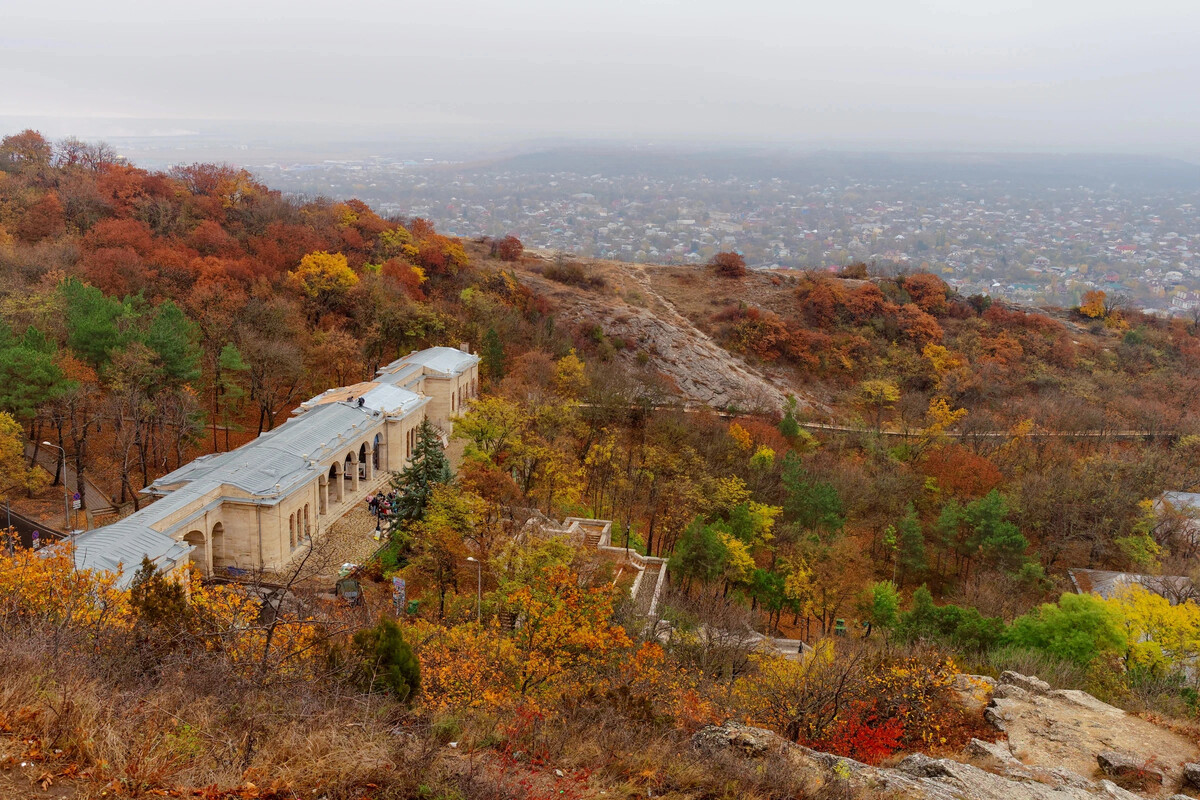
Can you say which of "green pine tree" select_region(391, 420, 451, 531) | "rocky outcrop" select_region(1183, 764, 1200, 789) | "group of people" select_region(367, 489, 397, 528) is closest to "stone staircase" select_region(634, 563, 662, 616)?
"green pine tree" select_region(391, 420, 451, 531)

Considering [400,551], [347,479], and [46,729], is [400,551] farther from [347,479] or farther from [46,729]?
[46,729]

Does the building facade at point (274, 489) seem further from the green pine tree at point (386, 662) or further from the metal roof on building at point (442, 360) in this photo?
the green pine tree at point (386, 662)

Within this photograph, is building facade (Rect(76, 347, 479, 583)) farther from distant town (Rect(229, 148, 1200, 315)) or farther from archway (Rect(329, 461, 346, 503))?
distant town (Rect(229, 148, 1200, 315))

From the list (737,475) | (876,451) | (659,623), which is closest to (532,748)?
(659,623)

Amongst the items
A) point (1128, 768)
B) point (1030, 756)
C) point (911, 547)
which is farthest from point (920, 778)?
point (911, 547)

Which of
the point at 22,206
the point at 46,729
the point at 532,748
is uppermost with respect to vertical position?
the point at 22,206

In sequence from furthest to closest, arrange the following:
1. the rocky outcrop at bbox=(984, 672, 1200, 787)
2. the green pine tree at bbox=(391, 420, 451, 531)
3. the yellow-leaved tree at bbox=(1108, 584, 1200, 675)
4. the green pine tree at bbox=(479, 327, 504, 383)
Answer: the green pine tree at bbox=(479, 327, 504, 383), the green pine tree at bbox=(391, 420, 451, 531), the yellow-leaved tree at bbox=(1108, 584, 1200, 675), the rocky outcrop at bbox=(984, 672, 1200, 787)

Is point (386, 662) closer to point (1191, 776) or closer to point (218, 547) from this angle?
point (1191, 776)

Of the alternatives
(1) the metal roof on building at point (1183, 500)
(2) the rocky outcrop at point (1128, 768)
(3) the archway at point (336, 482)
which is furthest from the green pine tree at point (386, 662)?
(1) the metal roof on building at point (1183, 500)
